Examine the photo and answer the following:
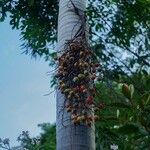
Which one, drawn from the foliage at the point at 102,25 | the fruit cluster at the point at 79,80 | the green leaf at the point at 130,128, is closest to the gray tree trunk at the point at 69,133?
the fruit cluster at the point at 79,80

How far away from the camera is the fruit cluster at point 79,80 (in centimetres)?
275

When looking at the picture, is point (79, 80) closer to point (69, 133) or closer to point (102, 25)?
point (69, 133)

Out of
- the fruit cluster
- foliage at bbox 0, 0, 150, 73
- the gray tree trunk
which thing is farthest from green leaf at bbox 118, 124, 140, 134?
foliage at bbox 0, 0, 150, 73

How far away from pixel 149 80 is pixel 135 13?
3.70 metres

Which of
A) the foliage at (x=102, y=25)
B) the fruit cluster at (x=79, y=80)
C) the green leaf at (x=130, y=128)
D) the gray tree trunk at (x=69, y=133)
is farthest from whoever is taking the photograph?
the foliage at (x=102, y=25)

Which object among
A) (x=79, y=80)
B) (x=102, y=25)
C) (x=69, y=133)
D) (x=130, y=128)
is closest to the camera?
(x=69, y=133)

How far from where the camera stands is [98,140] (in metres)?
5.33

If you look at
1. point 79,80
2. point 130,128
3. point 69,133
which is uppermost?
point 79,80

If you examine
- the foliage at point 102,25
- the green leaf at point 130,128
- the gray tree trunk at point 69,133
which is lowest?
the gray tree trunk at point 69,133

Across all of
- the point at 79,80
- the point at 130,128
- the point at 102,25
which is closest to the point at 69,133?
the point at 79,80

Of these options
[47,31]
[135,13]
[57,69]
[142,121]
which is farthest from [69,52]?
[135,13]

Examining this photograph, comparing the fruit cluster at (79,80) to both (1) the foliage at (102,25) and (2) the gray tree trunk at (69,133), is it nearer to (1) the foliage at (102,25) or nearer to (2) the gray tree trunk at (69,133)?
(2) the gray tree trunk at (69,133)

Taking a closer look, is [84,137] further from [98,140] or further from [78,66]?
[98,140]

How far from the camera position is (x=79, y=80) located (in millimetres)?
2895
